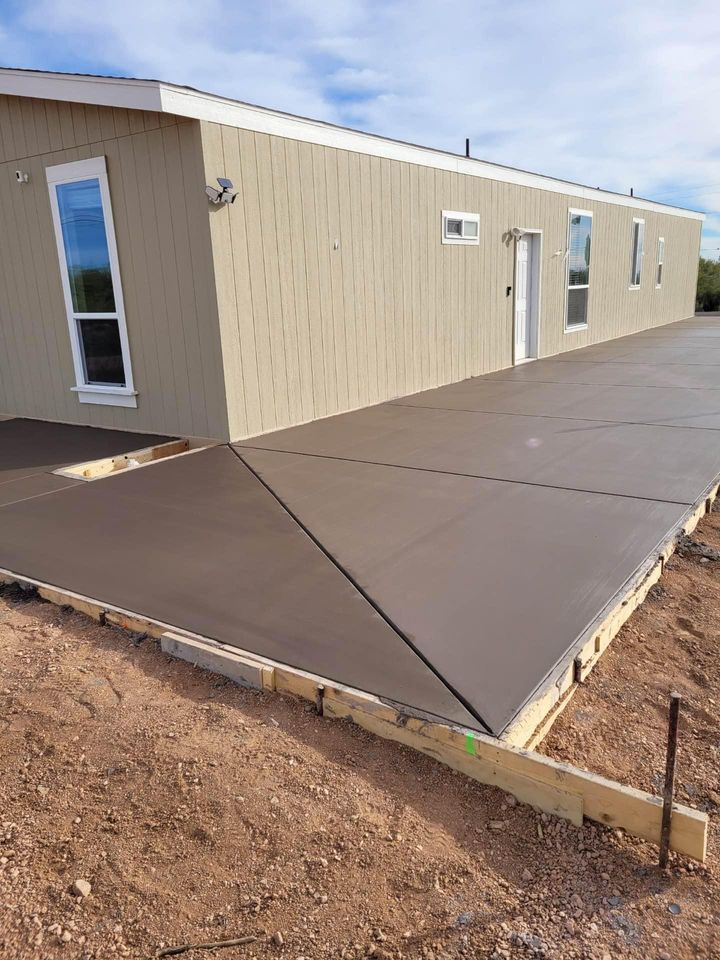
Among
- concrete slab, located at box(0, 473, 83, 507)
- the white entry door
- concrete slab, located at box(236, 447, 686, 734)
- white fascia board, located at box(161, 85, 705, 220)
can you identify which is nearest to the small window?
white fascia board, located at box(161, 85, 705, 220)

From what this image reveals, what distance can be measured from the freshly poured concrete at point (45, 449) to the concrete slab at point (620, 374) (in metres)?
5.12

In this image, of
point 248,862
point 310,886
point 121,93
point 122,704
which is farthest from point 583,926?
point 121,93

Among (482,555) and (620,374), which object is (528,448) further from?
(620,374)

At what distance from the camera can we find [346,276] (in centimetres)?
726

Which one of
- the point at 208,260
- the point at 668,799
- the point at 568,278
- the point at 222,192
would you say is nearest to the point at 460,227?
the point at 568,278

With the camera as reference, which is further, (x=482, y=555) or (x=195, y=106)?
(x=195, y=106)

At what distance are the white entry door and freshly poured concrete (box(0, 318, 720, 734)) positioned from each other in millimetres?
4480

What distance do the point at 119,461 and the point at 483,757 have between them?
4420 millimetres

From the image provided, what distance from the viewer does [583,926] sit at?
1668 mm

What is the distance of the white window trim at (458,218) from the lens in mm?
8781

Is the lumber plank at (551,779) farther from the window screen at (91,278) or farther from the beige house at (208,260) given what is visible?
the window screen at (91,278)

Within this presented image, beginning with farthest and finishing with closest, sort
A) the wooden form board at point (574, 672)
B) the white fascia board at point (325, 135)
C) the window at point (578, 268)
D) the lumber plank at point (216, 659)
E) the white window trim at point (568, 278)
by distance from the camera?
1. the window at point (578, 268)
2. the white window trim at point (568, 278)
3. the white fascia board at point (325, 135)
4. the lumber plank at point (216, 659)
5. the wooden form board at point (574, 672)

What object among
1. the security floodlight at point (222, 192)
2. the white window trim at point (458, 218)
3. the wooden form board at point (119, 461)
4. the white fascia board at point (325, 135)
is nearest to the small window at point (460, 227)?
the white window trim at point (458, 218)

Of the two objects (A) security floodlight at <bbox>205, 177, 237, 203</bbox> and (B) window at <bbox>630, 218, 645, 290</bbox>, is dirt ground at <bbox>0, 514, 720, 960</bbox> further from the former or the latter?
Answer: (B) window at <bbox>630, 218, 645, 290</bbox>
